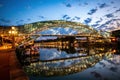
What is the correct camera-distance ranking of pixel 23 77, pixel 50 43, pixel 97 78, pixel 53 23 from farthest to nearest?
pixel 50 43 < pixel 53 23 < pixel 97 78 < pixel 23 77

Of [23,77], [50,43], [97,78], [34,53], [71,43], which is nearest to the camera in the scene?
[23,77]

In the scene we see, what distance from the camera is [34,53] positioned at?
49781 mm

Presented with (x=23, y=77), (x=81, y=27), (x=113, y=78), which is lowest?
(x=113, y=78)

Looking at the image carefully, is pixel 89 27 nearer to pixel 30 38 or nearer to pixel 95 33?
pixel 95 33

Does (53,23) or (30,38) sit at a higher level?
(53,23)

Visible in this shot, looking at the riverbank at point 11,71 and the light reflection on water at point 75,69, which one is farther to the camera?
the light reflection on water at point 75,69

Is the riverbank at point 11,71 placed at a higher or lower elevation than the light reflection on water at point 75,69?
higher

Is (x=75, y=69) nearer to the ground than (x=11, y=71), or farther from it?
nearer to the ground

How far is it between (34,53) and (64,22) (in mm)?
62989

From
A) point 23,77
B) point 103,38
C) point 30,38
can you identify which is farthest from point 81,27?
point 23,77

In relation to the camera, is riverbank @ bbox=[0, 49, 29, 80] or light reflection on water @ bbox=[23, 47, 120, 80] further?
light reflection on water @ bbox=[23, 47, 120, 80]

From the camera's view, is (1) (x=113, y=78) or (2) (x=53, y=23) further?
(2) (x=53, y=23)

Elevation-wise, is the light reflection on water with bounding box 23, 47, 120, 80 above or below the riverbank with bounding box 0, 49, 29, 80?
below

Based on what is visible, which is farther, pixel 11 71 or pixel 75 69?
pixel 75 69
